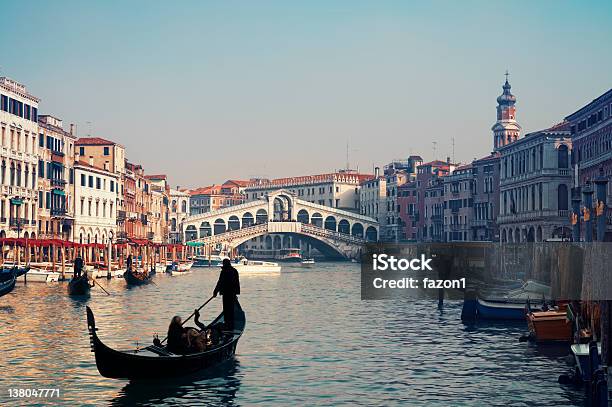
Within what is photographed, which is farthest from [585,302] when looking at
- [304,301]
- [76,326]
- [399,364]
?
[304,301]

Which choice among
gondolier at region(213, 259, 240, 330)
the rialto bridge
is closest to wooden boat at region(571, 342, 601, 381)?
gondolier at region(213, 259, 240, 330)

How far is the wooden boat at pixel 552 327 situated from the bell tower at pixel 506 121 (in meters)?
66.7

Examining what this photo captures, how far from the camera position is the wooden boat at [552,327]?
19703 millimetres

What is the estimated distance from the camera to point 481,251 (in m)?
65.4

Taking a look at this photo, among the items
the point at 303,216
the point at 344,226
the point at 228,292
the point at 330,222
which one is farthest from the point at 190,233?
the point at 228,292

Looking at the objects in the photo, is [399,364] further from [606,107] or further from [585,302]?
[606,107]

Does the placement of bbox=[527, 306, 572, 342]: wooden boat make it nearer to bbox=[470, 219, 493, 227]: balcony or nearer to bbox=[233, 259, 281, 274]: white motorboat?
bbox=[233, 259, 281, 274]: white motorboat

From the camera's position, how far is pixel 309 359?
730 inches

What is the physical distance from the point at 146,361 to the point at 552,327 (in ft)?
30.9

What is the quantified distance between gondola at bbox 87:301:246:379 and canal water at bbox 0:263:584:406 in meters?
0.26

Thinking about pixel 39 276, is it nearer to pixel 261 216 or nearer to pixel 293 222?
pixel 293 222

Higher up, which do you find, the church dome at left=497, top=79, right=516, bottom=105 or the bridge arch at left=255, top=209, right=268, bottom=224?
the church dome at left=497, top=79, right=516, bottom=105

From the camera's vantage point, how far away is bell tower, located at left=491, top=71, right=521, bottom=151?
85062mm

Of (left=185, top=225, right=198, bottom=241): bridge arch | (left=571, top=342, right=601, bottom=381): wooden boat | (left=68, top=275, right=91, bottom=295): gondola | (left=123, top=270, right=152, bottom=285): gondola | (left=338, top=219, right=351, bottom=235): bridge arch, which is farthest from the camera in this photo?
(left=338, top=219, right=351, bottom=235): bridge arch
